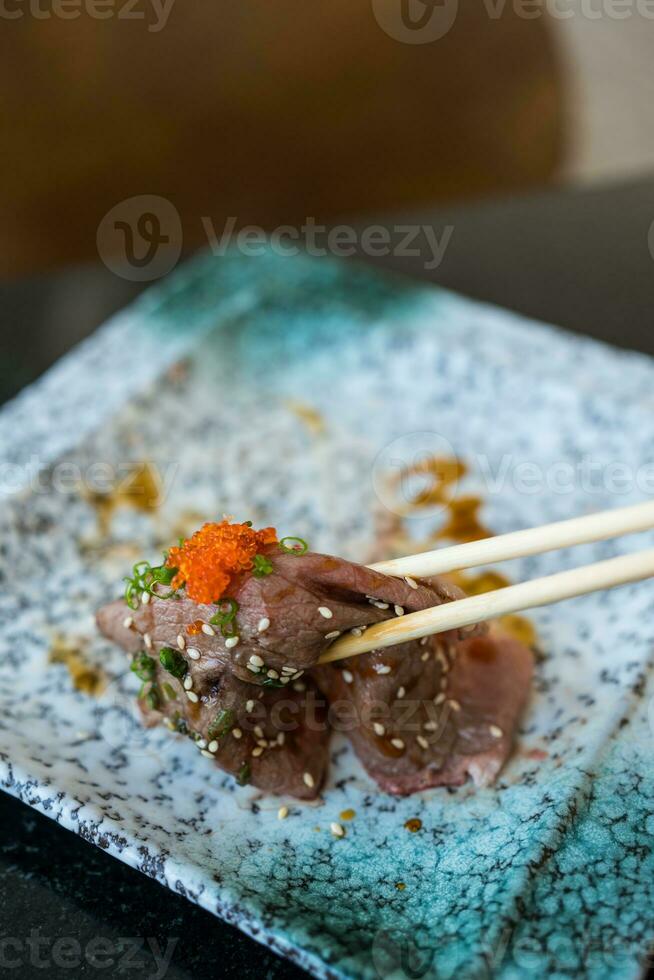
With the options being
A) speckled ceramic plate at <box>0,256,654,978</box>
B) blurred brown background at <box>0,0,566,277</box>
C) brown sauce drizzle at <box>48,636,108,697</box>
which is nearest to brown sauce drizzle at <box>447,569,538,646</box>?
speckled ceramic plate at <box>0,256,654,978</box>

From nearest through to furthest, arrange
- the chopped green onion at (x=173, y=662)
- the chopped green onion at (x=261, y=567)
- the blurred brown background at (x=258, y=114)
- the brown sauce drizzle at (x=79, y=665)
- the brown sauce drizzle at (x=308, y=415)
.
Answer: the chopped green onion at (x=261, y=567)
the chopped green onion at (x=173, y=662)
the brown sauce drizzle at (x=79, y=665)
the brown sauce drizzle at (x=308, y=415)
the blurred brown background at (x=258, y=114)

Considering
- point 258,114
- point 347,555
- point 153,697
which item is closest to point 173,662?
point 153,697

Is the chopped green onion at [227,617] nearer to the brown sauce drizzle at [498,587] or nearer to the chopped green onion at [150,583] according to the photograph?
the chopped green onion at [150,583]

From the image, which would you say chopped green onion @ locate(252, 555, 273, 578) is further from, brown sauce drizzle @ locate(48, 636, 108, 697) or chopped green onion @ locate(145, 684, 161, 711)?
brown sauce drizzle @ locate(48, 636, 108, 697)

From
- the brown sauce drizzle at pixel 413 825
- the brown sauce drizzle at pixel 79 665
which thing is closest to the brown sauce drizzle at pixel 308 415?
the brown sauce drizzle at pixel 79 665

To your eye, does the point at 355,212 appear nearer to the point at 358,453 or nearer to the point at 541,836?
the point at 358,453

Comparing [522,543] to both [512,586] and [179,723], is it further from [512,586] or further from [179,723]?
[179,723]
